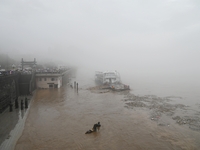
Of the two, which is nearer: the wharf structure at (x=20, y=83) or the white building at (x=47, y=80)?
the wharf structure at (x=20, y=83)

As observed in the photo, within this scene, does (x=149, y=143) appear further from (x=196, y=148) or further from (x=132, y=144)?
(x=196, y=148)

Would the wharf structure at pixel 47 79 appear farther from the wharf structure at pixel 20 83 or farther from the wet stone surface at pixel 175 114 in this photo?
the wet stone surface at pixel 175 114

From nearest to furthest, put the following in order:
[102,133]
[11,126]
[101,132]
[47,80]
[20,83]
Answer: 1. [102,133]
2. [101,132]
3. [11,126]
4. [20,83]
5. [47,80]

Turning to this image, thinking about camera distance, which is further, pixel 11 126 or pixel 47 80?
pixel 47 80

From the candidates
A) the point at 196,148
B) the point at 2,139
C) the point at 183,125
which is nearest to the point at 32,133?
→ the point at 2,139

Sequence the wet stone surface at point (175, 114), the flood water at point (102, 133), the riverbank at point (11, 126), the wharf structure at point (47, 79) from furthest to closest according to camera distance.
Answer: the wharf structure at point (47, 79) → the wet stone surface at point (175, 114) → the flood water at point (102, 133) → the riverbank at point (11, 126)

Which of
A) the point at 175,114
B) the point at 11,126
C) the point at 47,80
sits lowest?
the point at 175,114

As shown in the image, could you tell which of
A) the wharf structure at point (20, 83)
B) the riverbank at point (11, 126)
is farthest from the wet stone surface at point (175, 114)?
the wharf structure at point (20, 83)

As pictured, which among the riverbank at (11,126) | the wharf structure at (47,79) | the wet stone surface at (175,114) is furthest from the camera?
the wharf structure at (47,79)

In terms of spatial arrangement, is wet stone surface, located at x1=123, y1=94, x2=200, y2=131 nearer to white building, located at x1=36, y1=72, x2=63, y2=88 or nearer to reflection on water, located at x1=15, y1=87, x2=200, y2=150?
reflection on water, located at x1=15, y1=87, x2=200, y2=150

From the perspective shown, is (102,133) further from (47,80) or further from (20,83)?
(47,80)

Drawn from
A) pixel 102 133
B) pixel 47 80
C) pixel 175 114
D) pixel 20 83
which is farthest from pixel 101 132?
pixel 47 80

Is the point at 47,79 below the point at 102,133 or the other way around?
the other way around

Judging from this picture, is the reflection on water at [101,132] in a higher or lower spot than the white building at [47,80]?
lower
